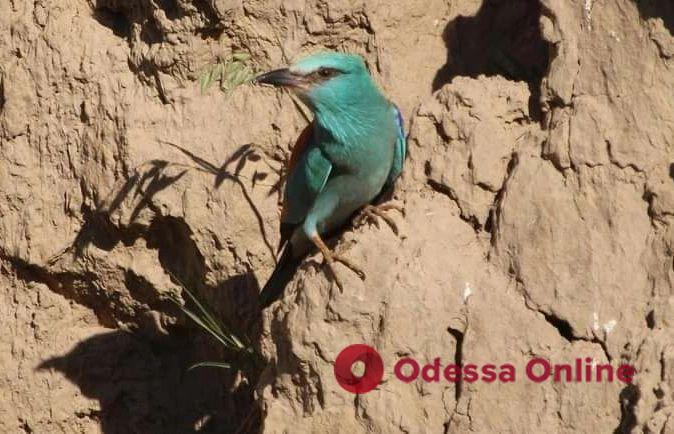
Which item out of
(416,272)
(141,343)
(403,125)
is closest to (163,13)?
(403,125)

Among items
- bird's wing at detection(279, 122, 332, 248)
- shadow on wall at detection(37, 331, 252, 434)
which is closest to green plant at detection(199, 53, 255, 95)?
bird's wing at detection(279, 122, 332, 248)

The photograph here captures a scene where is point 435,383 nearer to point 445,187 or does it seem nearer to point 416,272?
point 416,272

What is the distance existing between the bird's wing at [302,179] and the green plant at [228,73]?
0.34 meters

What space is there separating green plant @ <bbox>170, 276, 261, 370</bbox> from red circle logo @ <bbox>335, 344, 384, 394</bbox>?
0.88 m

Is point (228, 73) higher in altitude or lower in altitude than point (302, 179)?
higher

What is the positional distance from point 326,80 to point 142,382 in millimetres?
1549

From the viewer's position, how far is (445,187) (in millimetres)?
3529

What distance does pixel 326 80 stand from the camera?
3902 mm

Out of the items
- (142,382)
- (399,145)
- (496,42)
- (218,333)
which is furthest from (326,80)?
(142,382)

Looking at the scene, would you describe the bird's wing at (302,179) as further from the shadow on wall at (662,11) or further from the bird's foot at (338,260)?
the shadow on wall at (662,11)

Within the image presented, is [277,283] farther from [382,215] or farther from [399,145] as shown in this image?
[382,215]

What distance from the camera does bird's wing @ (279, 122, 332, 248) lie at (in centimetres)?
396

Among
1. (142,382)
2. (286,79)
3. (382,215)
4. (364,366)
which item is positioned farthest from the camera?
(142,382)

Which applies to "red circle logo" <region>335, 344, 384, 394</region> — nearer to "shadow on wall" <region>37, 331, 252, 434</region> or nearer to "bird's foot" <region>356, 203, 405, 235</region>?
"bird's foot" <region>356, 203, 405, 235</region>
